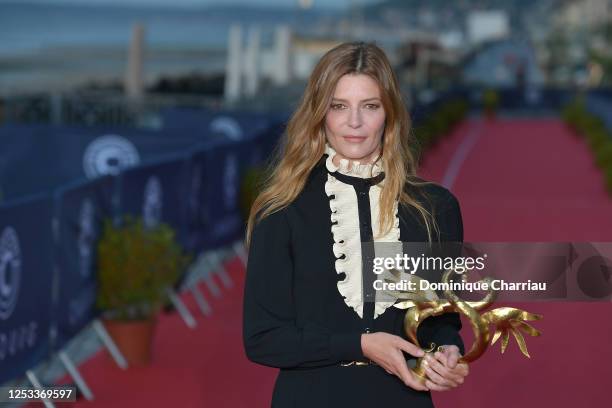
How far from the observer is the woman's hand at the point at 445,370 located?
3391 millimetres

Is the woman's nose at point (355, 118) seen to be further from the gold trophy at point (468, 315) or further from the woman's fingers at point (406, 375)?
the woman's fingers at point (406, 375)

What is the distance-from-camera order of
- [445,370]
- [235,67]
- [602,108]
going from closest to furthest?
1. [445,370]
2. [235,67]
3. [602,108]

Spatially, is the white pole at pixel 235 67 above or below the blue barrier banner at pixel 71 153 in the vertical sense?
above

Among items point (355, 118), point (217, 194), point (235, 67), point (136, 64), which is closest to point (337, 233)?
point (355, 118)

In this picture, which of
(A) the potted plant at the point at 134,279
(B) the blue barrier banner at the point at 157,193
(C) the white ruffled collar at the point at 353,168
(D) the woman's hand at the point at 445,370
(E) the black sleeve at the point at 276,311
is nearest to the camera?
(D) the woman's hand at the point at 445,370

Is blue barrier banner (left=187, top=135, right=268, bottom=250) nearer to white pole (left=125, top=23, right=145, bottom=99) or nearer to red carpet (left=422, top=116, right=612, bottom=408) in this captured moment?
red carpet (left=422, top=116, right=612, bottom=408)

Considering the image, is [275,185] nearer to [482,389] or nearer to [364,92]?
[364,92]

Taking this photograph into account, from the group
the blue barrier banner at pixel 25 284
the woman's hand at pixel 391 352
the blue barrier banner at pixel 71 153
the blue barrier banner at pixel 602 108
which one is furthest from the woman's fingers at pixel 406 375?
the blue barrier banner at pixel 602 108

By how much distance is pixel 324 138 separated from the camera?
3791mm

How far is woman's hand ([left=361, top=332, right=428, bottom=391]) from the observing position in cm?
343

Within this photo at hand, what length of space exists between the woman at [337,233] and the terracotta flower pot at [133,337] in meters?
6.39

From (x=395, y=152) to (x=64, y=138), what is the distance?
1072cm

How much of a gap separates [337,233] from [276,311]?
0.92 feet

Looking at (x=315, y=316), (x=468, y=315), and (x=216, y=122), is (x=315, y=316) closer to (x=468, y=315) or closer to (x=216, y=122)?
(x=468, y=315)
